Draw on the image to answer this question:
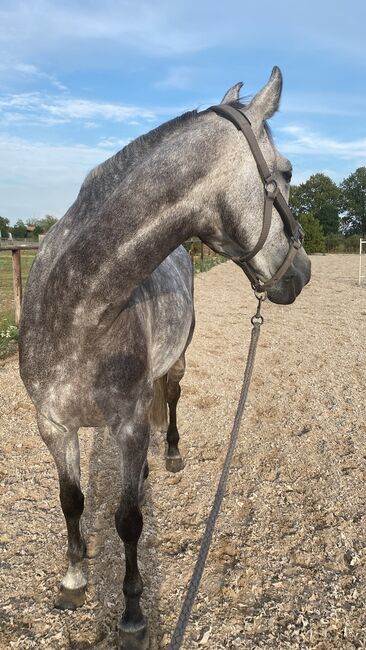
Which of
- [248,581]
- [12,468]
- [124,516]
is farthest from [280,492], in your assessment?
[12,468]

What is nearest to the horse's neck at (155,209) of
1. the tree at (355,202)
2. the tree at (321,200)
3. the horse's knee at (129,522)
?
the horse's knee at (129,522)

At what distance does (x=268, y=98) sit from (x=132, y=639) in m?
2.53

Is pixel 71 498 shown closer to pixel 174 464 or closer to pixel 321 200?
pixel 174 464

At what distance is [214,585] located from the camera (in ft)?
8.93

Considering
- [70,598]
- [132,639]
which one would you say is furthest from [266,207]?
[70,598]

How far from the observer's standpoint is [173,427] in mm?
4281

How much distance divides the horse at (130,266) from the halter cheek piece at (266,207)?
13mm

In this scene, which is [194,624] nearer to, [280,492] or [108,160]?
[280,492]

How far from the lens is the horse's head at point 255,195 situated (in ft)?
6.02

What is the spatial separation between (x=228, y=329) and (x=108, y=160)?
25.1 feet

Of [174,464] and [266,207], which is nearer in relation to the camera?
[266,207]

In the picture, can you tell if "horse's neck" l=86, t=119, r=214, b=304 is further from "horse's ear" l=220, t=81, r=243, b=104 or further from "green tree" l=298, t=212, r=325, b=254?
"green tree" l=298, t=212, r=325, b=254

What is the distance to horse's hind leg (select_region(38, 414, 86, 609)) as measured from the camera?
246cm

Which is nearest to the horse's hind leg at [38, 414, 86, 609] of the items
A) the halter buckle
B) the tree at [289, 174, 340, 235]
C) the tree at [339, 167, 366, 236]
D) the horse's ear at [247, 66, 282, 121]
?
the halter buckle
